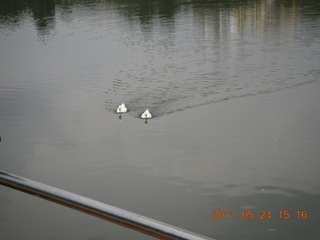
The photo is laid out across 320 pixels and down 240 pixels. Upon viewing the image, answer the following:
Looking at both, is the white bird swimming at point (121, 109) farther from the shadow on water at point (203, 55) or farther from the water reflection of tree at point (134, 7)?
the water reflection of tree at point (134, 7)

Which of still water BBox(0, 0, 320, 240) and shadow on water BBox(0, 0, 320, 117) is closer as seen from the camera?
still water BBox(0, 0, 320, 240)

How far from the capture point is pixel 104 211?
115 cm

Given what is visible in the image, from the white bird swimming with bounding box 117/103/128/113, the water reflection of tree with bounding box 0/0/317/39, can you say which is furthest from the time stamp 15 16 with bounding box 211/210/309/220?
the water reflection of tree with bounding box 0/0/317/39

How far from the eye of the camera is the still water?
7.80m

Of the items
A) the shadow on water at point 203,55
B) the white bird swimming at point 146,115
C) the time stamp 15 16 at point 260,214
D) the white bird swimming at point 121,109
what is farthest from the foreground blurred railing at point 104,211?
the white bird swimming at point 121,109

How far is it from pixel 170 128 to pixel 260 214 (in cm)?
386

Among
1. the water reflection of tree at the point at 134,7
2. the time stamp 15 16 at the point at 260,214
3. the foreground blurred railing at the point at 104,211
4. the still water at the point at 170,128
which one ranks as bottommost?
the time stamp 15 16 at the point at 260,214

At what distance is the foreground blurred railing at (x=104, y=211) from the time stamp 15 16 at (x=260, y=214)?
259 inches

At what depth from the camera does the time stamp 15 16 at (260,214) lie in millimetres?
7559

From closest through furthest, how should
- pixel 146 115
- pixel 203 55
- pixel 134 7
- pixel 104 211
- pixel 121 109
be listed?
1. pixel 104 211
2. pixel 146 115
3. pixel 121 109
4. pixel 203 55
5. pixel 134 7

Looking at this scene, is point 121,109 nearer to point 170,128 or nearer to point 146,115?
point 146,115

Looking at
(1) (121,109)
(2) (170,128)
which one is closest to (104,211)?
(2) (170,128)

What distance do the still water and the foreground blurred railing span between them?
20.1 ft

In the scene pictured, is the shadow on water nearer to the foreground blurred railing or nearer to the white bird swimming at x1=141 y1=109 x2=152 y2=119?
the white bird swimming at x1=141 y1=109 x2=152 y2=119
